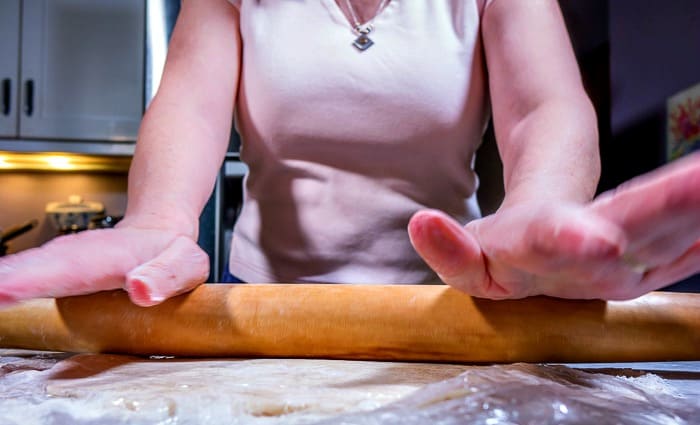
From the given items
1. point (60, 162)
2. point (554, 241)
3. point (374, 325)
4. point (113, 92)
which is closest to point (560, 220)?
point (554, 241)

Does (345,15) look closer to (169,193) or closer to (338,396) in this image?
(169,193)

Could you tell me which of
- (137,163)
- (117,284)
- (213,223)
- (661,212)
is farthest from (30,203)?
(661,212)

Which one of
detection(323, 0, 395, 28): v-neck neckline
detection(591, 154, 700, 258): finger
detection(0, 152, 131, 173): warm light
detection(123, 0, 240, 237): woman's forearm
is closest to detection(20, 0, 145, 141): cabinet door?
detection(0, 152, 131, 173): warm light

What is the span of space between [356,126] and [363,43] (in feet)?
0.40

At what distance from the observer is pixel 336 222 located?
0.88 m

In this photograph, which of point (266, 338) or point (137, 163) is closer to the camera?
point (266, 338)

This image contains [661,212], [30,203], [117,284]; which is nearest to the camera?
[661,212]

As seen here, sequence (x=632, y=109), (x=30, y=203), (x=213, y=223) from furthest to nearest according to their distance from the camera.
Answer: (x=30, y=203)
(x=632, y=109)
(x=213, y=223)

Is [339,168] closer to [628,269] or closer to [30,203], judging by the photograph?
[628,269]

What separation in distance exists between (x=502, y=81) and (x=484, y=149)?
1.22 metres

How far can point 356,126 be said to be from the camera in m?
0.85

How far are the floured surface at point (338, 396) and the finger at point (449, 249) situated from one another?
8cm

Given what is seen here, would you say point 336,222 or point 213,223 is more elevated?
point 336,222

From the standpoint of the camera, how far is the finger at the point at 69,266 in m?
0.50
